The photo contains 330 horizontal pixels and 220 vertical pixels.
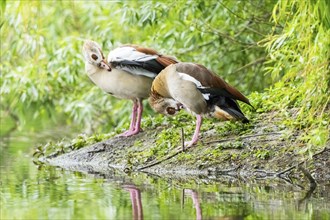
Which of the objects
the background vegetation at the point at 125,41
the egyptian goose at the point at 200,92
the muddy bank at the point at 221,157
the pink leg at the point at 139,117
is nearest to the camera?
the muddy bank at the point at 221,157

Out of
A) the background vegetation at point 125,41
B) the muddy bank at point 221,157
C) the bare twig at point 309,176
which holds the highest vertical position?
the background vegetation at point 125,41

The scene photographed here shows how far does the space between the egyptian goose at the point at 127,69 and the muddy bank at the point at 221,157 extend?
0.38m

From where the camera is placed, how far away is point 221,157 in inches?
388

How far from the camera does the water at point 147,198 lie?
7461mm

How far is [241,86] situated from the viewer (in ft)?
49.7

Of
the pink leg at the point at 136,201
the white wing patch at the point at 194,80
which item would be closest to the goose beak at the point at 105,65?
the white wing patch at the point at 194,80

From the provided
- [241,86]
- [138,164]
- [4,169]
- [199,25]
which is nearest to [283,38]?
[138,164]

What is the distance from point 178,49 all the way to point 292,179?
5.84m

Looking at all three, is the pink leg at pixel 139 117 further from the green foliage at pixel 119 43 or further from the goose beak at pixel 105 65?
the green foliage at pixel 119 43

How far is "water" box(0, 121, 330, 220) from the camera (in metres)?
7.46

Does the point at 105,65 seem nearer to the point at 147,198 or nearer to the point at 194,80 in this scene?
the point at 194,80

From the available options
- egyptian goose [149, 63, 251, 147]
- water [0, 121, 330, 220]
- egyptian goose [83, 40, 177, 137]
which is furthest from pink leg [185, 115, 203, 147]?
egyptian goose [83, 40, 177, 137]

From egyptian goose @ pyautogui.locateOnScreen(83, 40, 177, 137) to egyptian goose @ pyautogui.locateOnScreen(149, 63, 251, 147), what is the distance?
→ 1.42ft

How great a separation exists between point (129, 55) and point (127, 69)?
0.17 meters
